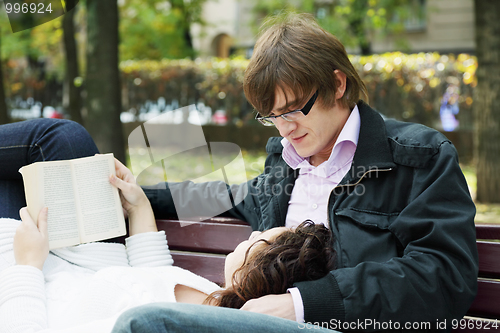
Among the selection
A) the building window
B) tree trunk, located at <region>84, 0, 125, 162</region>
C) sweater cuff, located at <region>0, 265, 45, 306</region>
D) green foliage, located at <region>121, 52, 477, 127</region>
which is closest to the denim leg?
sweater cuff, located at <region>0, 265, 45, 306</region>

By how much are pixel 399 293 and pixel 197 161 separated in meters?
1.47

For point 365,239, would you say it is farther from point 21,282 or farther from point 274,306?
point 21,282

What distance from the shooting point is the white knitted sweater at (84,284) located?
198cm

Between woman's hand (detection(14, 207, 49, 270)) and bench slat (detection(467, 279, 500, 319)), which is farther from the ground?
woman's hand (detection(14, 207, 49, 270))

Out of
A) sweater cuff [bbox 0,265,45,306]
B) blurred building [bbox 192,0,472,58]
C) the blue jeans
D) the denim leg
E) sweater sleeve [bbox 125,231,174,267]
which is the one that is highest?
blurred building [bbox 192,0,472,58]

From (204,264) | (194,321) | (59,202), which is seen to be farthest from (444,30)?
(194,321)

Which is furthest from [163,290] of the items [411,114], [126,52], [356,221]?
[126,52]

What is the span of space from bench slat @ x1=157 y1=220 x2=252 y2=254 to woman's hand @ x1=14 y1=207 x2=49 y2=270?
2.25 ft

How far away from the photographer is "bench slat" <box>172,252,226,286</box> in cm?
261

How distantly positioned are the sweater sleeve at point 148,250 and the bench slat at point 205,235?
143 mm

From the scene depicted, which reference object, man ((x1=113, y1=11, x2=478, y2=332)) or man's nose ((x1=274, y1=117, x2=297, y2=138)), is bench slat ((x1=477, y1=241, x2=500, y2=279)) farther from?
man's nose ((x1=274, y1=117, x2=297, y2=138))

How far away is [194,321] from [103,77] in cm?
510

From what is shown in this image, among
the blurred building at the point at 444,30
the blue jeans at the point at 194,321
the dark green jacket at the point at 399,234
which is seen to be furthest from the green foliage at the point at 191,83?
the blue jeans at the point at 194,321

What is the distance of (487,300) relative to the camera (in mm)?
2029
